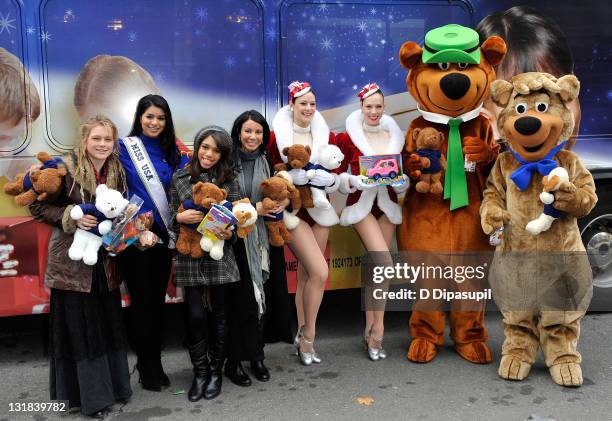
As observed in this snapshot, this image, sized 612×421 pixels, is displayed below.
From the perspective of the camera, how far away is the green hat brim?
3.82 metres

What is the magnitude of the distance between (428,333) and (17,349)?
10.6 ft

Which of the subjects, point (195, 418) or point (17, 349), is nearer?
point (195, 418)

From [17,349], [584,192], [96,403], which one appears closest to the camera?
[96,403]

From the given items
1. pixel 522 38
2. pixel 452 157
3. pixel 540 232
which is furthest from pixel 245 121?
pixel 522 38

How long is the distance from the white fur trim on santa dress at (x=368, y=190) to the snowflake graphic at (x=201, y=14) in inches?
49.3

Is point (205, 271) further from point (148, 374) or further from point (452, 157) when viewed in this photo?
point (452, 157)

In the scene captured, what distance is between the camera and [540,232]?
3.71 metres

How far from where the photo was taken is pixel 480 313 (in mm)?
4164

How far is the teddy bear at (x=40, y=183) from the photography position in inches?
122

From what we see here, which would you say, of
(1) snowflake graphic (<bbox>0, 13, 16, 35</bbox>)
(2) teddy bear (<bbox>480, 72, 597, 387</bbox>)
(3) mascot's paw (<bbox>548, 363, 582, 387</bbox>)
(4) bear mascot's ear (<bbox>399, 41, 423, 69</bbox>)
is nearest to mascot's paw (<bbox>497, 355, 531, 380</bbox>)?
(2) teddy bear (<bbox>480, 72, 597, 387</bbox>)

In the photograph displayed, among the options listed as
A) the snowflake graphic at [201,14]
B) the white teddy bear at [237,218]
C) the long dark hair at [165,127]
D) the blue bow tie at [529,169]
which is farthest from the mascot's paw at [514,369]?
the snowflake graphic at [201,14]

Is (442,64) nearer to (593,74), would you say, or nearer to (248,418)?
(593,74)

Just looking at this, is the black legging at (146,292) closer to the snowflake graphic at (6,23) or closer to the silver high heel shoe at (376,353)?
the silver high heel shoe at (376,353)

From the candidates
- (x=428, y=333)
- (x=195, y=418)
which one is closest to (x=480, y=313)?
(x=428, y=333)
